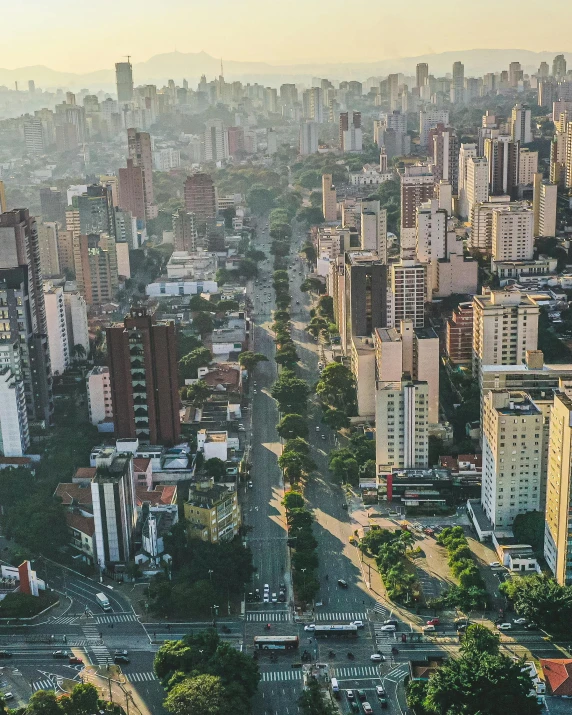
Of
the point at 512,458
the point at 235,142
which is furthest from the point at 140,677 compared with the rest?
the point at 235,142

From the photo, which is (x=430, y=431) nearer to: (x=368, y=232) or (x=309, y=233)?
(x=368, y=232)

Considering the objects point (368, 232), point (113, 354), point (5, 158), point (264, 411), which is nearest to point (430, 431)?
point (264, 411)

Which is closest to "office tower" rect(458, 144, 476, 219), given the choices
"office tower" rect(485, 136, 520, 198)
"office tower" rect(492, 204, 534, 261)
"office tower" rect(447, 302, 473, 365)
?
"office tower" rect(485, 136, 520, 198)

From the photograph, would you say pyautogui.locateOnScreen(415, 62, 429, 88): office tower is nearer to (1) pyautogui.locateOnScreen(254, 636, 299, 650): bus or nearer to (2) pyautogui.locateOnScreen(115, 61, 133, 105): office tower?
(2) pyautogui.locateOnScreen(115, 61, 133, 105): office tower

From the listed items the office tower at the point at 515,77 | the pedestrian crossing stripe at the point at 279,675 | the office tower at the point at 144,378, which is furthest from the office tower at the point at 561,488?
the office tower at the point at 515,77

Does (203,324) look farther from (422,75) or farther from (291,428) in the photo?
(422,75)

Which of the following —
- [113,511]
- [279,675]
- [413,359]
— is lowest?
[279,675]
